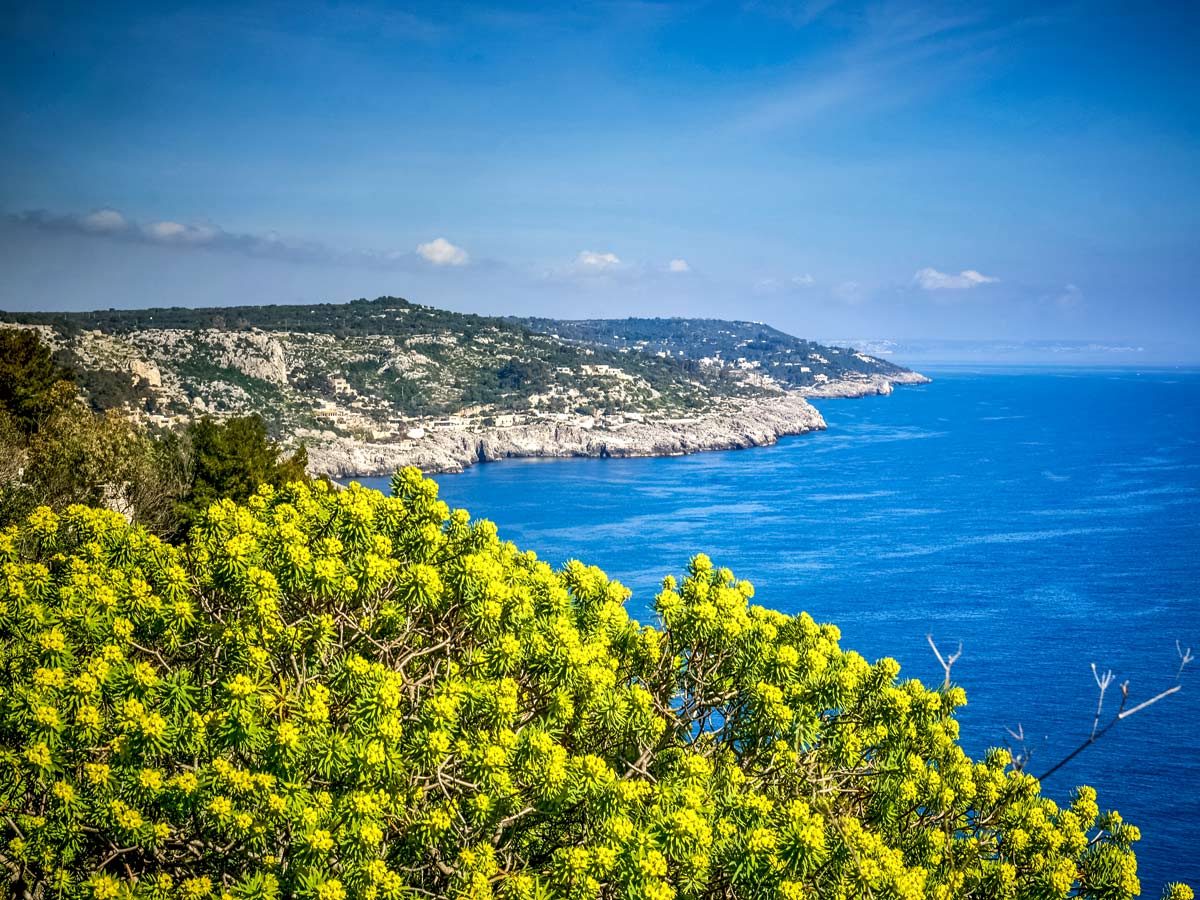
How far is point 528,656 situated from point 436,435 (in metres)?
106

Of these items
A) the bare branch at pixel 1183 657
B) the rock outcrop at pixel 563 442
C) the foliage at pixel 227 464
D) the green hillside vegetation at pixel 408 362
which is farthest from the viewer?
the green hillside vegetation at pixel 408 362

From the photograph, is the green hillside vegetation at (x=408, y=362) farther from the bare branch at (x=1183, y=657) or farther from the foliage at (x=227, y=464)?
the bare branch at (x=1183, y=657)

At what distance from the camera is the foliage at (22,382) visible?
108 ft

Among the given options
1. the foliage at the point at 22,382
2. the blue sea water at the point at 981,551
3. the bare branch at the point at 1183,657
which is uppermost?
the foliage at the point at 22,382

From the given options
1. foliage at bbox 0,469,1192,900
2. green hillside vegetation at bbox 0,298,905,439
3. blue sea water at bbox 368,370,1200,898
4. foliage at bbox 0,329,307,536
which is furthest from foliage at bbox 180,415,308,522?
green hillside vegetation at bbox 0,298,905,439

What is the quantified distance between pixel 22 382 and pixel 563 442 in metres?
93.7

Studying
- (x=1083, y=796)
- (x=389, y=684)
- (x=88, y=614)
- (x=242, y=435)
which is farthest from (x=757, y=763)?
(x=242, y=435)

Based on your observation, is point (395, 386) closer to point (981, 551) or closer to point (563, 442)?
point (563, 442)

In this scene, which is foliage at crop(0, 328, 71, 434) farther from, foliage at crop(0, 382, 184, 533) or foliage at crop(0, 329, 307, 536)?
foliage at crop(0, 382, 184, 533)

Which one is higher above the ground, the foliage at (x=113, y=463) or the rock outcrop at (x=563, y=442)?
the foliage at (x=113, y=463)

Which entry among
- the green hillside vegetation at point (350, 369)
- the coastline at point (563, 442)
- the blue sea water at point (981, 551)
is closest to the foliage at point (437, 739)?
the blue sea water at point (981, 551)

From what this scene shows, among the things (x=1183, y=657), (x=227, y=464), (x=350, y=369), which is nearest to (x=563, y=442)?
(x=350, y=369)

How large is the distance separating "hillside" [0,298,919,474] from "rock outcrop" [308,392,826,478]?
0.23 metres

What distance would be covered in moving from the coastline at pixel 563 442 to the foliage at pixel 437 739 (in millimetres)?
88311
